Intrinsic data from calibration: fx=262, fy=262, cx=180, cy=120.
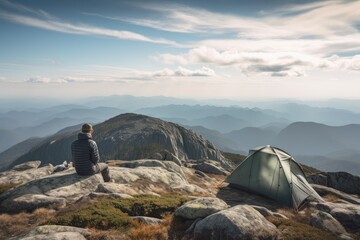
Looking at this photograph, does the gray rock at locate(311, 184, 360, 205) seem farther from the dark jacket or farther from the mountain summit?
the mountain summit

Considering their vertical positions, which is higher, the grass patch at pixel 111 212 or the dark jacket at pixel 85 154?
the dark jacket at pixel 85 154

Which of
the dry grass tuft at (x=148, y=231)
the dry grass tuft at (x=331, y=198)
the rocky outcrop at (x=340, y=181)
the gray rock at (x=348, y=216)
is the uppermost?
the dry grass tuft at (x=148, y=231)

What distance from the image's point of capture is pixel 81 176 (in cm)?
1722

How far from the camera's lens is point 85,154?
16375 millimetres

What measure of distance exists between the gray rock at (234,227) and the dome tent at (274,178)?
482 inches

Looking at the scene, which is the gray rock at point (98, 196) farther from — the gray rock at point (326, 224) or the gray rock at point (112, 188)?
the gray rock at point (326, 224)

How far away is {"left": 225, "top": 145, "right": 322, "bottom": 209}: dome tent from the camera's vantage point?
21.5 m

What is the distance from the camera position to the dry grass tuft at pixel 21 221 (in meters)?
10.8

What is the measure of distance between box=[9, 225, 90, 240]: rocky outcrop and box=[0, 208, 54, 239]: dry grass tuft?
182 cm

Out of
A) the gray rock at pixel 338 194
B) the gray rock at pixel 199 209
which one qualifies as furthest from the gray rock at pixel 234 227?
the gray rock at pixel 338 194

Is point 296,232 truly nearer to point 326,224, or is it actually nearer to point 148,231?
point 326,224

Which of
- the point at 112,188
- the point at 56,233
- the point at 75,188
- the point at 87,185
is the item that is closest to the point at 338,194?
the point at 112,188

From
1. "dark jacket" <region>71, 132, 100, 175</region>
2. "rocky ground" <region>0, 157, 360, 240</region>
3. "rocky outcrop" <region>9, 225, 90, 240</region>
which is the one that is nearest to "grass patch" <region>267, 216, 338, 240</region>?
"rocky ground" <region>0, 157, 360, 240</region>

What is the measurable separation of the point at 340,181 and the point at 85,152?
2986 cm
